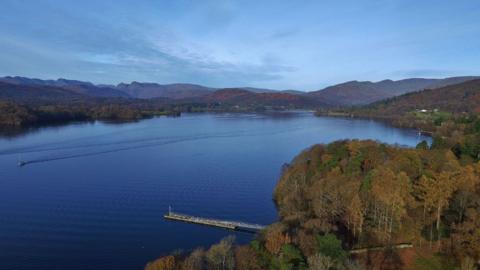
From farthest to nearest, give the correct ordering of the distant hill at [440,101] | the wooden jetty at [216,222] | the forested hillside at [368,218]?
→ the distant hill at [440,101] → the wooden jetty at [216,222] → the forested hillside at [368,218]

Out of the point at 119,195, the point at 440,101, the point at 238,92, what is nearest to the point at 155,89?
the point at 238,92

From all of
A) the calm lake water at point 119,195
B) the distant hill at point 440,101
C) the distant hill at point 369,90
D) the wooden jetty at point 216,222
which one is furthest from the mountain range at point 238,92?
the wooden jetty at point 216,222

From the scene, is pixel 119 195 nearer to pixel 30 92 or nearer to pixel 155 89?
→ pixel 30 92

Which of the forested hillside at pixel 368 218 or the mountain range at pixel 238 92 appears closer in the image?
the forested hillside at pixel 368 218

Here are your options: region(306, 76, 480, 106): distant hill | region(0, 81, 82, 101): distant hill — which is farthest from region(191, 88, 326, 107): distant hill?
region(0, 81, 82, 101): distant hill

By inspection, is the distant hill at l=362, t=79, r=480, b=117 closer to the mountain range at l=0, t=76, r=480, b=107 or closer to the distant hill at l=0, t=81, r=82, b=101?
the mountain range at l=0, t=76, r=480, b=107

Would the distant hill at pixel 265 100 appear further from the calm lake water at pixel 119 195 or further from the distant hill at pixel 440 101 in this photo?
the calm lake water at pixel 119 195
